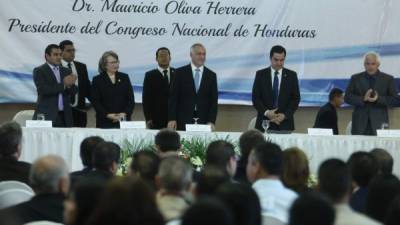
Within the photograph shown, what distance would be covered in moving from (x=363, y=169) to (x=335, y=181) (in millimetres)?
1061

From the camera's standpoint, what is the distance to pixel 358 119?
8609mm

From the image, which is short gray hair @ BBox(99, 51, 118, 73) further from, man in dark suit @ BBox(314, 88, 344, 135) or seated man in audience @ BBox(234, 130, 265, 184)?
seated man in audience @ BBox(234, 130, 265, 184)

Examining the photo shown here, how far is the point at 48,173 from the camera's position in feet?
12.2

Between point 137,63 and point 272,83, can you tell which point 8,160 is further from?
point 137,63

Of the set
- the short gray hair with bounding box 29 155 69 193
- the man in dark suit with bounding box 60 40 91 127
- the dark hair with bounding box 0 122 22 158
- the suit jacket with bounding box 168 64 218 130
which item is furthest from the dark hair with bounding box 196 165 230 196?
the man in dark suit with bounding box 60 40 91 127

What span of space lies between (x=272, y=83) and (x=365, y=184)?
430 cm

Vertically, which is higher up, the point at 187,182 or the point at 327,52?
the point at 327,52

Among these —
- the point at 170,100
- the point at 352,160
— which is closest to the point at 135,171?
the point at 352,160

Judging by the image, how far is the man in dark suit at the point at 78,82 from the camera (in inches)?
362

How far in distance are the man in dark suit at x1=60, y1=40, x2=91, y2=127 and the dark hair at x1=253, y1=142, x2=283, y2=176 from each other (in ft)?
17.1

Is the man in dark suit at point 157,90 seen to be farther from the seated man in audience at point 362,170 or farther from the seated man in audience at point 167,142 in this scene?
the seated man in audience at point 362,170

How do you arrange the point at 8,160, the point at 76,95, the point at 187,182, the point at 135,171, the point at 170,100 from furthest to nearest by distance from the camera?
the point at 76,95 → the point at 170,100 → the point at 8,160 → the point at 135,171 → the point at 187,182

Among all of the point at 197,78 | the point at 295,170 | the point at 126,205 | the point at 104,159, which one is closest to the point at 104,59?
the point at 197,78

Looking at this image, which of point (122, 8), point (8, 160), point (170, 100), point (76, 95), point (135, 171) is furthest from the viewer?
point (122, 8)
